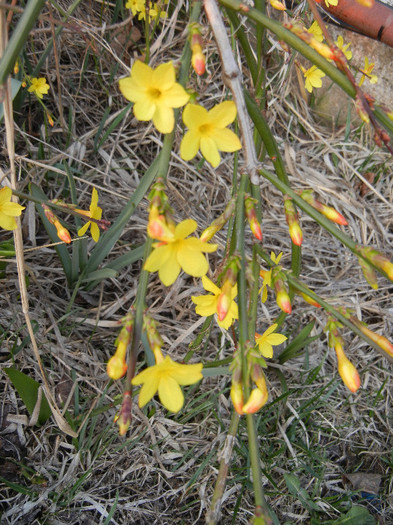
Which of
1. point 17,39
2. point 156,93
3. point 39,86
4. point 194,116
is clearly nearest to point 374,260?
point 194,116

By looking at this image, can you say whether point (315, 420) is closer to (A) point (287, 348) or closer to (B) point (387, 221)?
(A) point (287, 348)

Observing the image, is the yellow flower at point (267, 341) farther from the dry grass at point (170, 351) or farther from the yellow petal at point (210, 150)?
the yellow petal at point (210, 150)

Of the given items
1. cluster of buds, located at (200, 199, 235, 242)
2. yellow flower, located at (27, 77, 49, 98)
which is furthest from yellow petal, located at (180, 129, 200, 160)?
yellow flower, located at (27, 77, 49, 98)

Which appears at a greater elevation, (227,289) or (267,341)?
(227,289)

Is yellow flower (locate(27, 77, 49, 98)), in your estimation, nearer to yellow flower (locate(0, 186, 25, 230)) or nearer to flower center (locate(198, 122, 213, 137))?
yellow flower (locate(0, 186, 25, 230))

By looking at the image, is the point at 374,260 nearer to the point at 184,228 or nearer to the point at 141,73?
the point at 184,228
